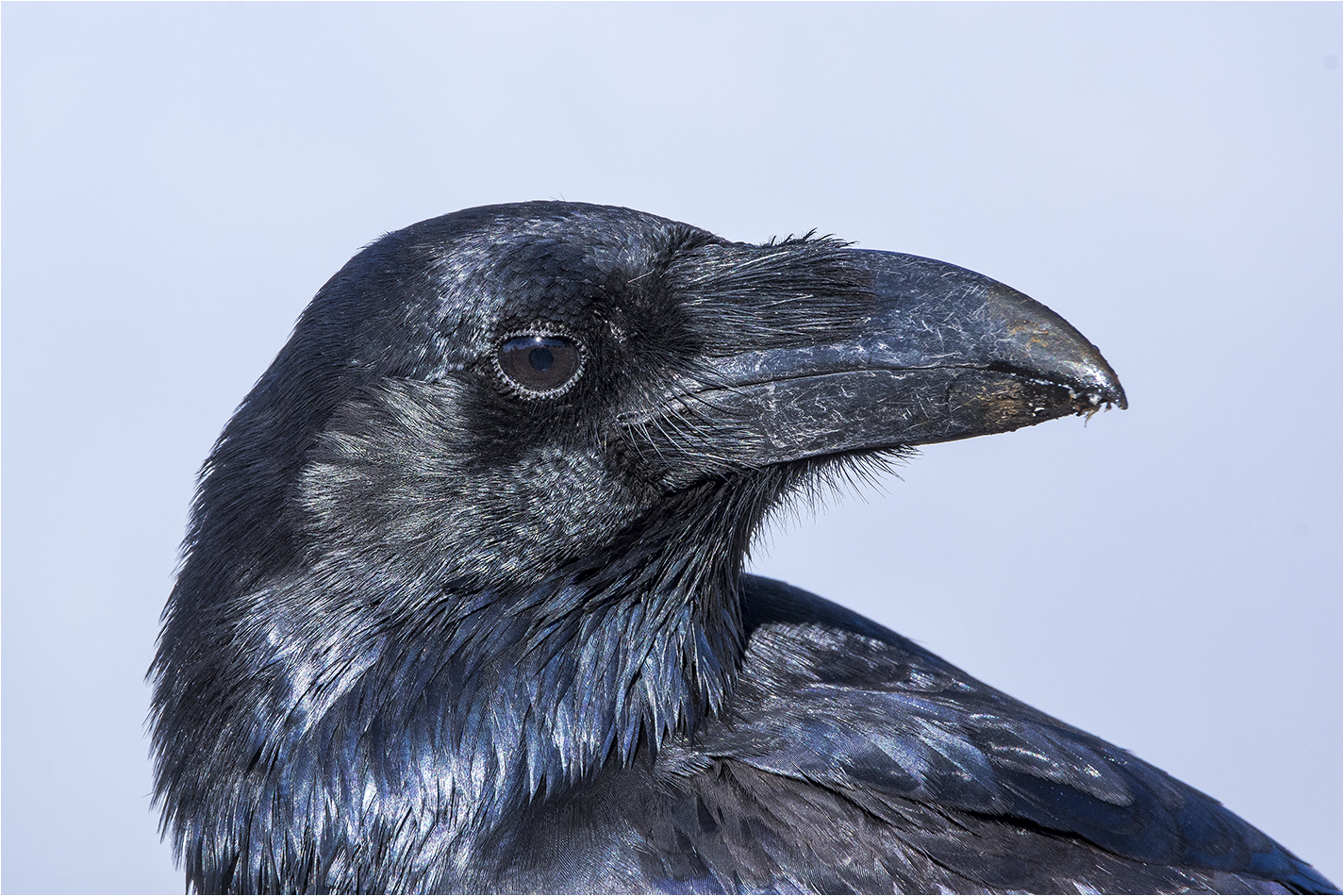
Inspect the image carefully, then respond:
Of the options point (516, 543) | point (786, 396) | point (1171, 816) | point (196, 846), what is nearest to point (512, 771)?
point (516, 543)

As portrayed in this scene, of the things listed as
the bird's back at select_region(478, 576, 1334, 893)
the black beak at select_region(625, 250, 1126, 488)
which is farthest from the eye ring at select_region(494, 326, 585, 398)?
the bird's back at select_region(478, 576, 1334, 893)

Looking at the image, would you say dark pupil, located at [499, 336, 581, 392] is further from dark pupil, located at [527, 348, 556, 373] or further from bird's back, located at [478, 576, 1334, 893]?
bird's back, located at [478, 576, 1334, 893]

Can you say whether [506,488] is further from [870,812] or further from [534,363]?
[870,812]

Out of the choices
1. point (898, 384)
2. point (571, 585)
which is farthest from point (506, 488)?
point (898, 384)

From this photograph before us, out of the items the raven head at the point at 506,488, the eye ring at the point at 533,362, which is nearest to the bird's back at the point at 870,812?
the raven head at the point at 506,488

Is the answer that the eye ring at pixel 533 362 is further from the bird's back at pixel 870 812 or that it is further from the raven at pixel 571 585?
the bird's back at pixel 870 812

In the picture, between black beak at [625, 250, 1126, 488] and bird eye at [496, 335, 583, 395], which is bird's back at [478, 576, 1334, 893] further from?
bird eye at [496, 335, 583, 395]

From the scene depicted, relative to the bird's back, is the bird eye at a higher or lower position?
higher
